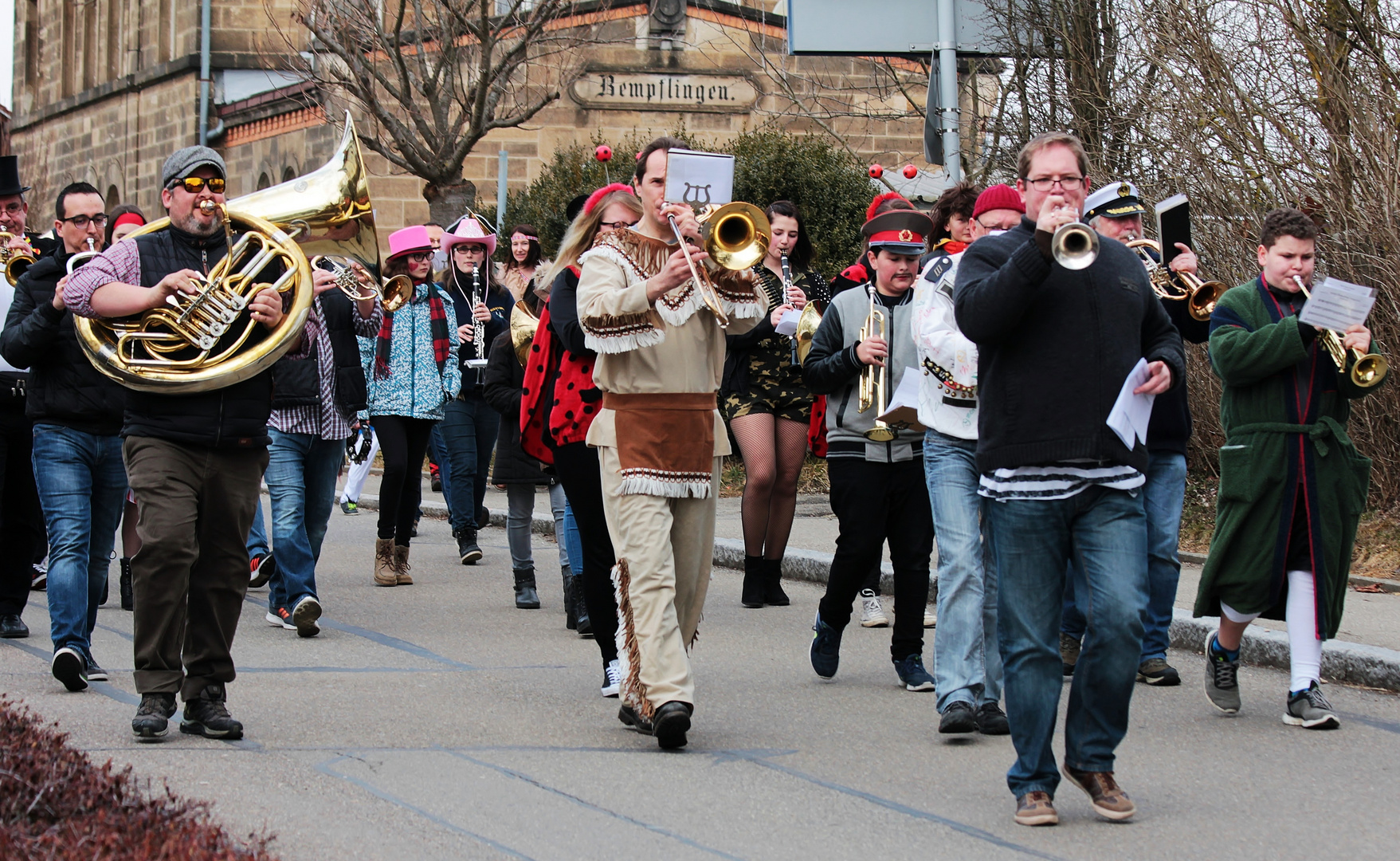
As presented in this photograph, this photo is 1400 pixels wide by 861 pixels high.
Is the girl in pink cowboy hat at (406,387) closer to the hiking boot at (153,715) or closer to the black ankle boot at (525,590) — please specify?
the black ankle boot at (525,590)

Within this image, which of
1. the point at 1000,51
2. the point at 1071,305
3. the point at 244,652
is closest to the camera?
the point at 1071,305

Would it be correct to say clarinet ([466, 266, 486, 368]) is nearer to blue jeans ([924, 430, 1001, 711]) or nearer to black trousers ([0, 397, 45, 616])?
black trousers ([0, 397, 45, 616])

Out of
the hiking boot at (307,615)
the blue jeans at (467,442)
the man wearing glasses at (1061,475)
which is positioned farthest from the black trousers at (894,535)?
the blue jeans at (467,442)

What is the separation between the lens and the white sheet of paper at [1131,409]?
4.73 metres

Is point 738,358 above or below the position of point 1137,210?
below

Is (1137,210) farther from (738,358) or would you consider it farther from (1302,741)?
(738,358)

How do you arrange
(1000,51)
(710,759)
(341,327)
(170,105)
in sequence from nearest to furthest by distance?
(710,759), (341,327), (1000,51), (170,105)

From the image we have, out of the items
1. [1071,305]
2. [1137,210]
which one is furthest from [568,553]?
[1071,305]

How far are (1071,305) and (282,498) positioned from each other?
5.15 metres

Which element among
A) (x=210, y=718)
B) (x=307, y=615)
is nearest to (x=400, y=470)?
(x=307, y=615)

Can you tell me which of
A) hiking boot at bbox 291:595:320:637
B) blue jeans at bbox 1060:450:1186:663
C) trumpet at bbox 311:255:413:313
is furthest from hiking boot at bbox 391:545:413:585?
blue jeans at bbox 1060:450:1186:663

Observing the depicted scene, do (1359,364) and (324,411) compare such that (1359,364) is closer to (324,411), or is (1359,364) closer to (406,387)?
(324,411)

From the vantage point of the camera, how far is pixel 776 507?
920cm

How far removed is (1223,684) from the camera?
→ 21.4 ft
